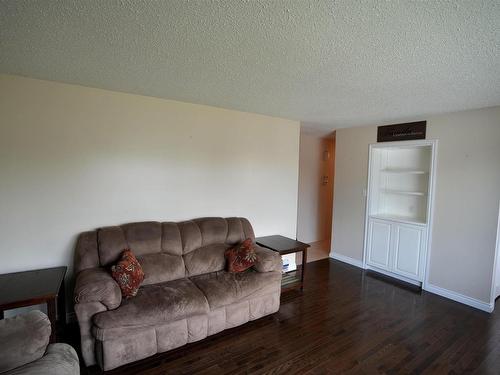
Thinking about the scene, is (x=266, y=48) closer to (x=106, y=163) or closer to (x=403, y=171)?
(x=106, y=163)

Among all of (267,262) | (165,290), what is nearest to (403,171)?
(267,262)

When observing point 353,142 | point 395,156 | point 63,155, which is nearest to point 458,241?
point 395,156

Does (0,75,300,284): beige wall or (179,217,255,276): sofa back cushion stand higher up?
(0,75,300,284): beige wall

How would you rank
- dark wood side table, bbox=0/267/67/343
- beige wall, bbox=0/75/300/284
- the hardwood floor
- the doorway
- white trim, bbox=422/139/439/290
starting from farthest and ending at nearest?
the doorway, white trim, bbox=422/139/439/290, beige wall, bbox=0/75/300/284, the hardwood floor, dark wood side table, bbox=0/267/67/343

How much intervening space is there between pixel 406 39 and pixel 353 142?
3.03 m

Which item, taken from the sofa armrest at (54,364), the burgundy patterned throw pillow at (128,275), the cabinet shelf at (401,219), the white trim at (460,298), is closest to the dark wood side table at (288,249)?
the cabinet shelf at (401,219)

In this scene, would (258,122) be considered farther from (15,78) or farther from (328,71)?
(15,78)

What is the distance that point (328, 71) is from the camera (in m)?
2.09

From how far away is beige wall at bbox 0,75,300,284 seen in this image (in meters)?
2.41

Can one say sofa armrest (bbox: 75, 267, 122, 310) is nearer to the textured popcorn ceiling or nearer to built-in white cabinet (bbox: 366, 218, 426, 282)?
the textured popcorn ceiling

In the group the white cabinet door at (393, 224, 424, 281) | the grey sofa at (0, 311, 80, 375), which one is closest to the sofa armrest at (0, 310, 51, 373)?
the grey sofa at (0, 311, 80, 375)

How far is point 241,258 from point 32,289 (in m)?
1.79

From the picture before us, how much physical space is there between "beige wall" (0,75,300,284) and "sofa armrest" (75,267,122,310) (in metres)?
0.76

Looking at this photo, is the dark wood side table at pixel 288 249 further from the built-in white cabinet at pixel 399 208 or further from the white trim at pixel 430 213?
the white trim at pixel 430 213
